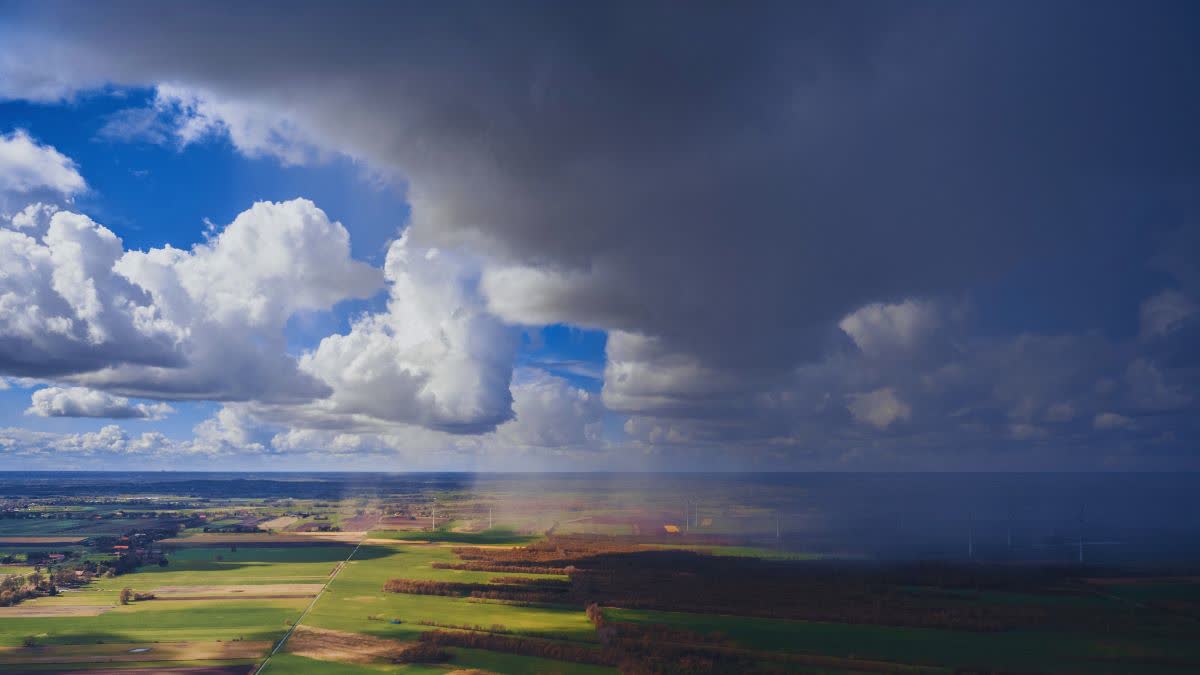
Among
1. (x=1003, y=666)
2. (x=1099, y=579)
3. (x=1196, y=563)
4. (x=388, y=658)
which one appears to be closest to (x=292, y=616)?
(x=388, y=658)

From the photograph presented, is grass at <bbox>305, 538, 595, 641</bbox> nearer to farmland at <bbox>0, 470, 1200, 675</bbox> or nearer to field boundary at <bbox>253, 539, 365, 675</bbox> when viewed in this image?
farmland at <bbox>0, 470, 1200, 675</bbox>

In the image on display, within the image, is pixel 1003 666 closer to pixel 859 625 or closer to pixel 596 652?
pixel 859 625

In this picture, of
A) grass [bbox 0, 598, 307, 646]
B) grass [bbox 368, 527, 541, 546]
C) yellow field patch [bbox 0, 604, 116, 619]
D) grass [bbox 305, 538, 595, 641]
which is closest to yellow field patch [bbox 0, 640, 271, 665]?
grass [bbox 0, 598, 307, 646]

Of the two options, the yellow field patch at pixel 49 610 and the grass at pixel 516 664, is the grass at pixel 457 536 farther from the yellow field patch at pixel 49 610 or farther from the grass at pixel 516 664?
the grass at pixel 516 664

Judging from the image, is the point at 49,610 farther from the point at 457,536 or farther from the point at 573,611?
the point at 457,536

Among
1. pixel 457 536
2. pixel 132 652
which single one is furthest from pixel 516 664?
pixel 457 536

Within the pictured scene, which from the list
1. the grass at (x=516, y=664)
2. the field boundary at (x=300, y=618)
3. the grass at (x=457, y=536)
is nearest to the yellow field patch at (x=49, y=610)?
the field boundary at (x=300, y=618)

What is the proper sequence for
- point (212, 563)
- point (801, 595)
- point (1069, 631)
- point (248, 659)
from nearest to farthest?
point (248, 659) < point (1069, 631) < point (801, 595) < point (212, 563)
